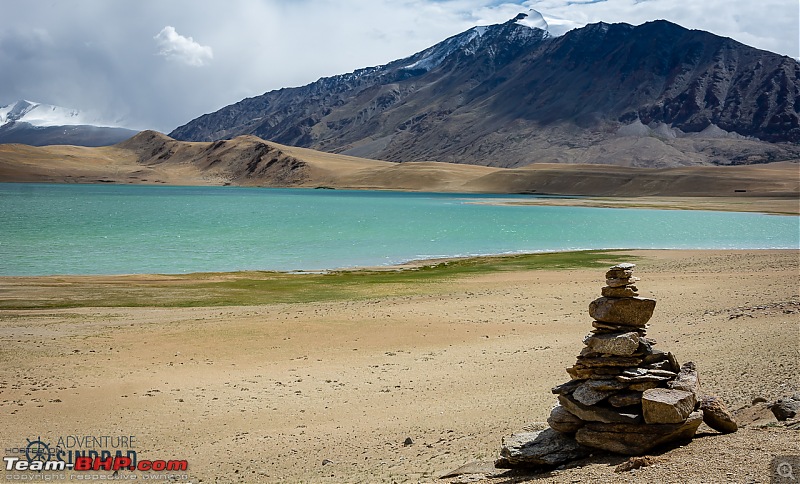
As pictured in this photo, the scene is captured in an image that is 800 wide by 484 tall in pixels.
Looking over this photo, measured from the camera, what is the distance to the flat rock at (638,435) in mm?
8398

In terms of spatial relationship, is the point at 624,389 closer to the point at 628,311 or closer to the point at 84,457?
the point at 628,311

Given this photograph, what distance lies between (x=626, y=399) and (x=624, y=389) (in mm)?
260

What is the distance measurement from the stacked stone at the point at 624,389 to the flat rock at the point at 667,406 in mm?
12

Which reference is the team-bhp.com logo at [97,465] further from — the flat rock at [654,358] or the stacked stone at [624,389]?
the flat rock at [654,358]

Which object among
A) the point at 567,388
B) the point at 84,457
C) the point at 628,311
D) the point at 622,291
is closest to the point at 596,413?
the point at 567,388

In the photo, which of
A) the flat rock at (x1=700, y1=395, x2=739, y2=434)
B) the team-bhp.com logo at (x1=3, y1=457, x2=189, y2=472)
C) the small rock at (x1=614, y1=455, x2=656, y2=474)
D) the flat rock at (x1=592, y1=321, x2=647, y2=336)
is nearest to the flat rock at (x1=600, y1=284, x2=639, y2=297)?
the flat rock at (x1=592, y1=321, x2=647, y2=336)

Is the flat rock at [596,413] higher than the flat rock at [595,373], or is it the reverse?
the flat rock at [595,373]

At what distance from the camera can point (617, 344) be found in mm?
9336

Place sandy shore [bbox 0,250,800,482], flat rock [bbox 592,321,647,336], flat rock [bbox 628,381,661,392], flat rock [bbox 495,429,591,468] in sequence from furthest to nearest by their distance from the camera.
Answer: sandy shore [bbox 0,250,800,482], flat rock [bbox 592,321,647,336], flat rock [bbox 628,381,661,392], flat rock [bbox 495,429,591,468]

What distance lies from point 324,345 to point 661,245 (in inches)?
1492

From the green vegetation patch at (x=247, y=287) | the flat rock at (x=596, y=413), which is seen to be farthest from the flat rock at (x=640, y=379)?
the green vegetation patch at (x=247, y=287)

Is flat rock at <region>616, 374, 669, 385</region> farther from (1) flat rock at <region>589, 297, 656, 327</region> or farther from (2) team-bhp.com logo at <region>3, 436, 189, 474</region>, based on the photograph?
(2) team-bhp.com logo at <region>3, 436, 189, 474</region>

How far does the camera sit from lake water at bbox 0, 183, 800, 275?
38.4 meters

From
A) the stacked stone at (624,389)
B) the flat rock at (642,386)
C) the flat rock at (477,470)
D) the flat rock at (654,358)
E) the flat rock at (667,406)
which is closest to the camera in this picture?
the flat rock at (667,406)
